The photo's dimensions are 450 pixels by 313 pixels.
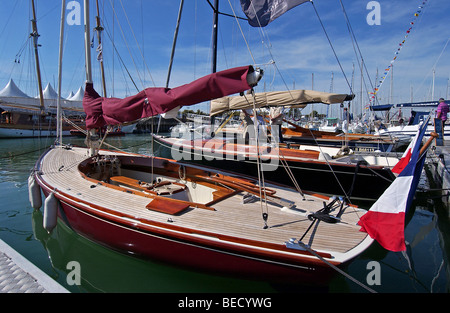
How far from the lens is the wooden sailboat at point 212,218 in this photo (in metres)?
3.01

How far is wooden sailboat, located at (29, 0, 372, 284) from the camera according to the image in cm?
301

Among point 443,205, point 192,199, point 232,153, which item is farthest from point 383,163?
point 192,199

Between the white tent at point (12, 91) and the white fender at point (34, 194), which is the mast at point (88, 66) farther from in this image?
the white tent at point (12, 91)

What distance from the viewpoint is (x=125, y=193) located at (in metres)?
4.72

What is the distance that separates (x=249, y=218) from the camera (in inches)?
149

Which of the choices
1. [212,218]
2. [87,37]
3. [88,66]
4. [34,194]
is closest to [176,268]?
[212,218]

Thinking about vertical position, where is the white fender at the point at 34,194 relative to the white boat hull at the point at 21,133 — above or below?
below

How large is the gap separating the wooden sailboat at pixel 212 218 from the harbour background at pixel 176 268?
0.32 meters

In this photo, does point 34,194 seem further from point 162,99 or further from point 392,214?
point 392,214

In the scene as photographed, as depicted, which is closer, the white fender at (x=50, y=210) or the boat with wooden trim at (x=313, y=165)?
the white fender at (x=50, y=210)

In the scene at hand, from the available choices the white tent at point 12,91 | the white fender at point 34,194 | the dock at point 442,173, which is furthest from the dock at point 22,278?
the white tent at point 12,91

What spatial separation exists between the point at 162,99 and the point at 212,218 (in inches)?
85.2
